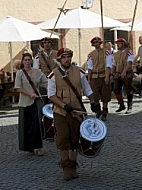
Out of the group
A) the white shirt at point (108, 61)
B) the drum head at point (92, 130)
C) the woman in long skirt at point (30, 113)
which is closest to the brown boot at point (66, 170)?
the drum head at point (92, 130)

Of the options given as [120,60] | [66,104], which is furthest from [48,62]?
[66,104]

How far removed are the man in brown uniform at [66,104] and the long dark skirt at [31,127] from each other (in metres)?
1.64

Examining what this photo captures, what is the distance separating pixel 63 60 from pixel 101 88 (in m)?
4.82

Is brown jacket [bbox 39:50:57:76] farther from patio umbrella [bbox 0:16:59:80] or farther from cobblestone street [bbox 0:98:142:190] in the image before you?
patio umbrella [bbox 0:16:59:80]

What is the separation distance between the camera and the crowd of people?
6.59 metres

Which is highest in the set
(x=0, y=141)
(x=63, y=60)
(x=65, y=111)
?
(x=63, y=60)

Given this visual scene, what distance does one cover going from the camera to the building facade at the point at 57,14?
728 inches

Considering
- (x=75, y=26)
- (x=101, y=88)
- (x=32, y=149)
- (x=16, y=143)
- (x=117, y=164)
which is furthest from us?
(x=75, y=26)

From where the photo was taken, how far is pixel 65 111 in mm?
6559

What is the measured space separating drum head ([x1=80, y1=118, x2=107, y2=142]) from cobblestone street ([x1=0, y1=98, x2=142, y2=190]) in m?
0.55

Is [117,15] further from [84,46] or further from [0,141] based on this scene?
[0,141]

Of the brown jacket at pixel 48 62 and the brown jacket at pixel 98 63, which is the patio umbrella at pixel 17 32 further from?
the brown jacket at pixel 48 62

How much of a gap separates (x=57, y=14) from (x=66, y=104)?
12874 mm

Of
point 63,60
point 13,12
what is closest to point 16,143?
point 63,60
